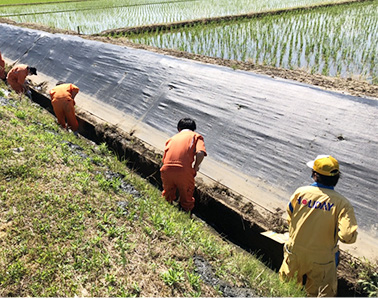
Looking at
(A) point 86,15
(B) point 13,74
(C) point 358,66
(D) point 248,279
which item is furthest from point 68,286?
(A) point 86,15

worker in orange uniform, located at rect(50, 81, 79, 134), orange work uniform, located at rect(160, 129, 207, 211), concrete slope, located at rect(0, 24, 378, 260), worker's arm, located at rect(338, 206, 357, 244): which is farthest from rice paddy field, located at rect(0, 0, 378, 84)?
worker's arm, located at rect(338, 206, 357, 244)

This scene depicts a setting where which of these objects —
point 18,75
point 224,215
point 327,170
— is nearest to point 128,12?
point 18,75

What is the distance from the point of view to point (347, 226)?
7.26 feet

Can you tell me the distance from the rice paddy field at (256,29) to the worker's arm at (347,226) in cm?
521

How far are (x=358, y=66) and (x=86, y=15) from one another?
49.4ft

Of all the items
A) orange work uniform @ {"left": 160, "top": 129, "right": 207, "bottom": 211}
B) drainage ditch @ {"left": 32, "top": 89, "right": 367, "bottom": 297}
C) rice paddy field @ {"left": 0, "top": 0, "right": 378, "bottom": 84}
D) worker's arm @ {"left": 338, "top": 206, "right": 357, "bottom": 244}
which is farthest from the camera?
rice paddy field @ {"left": 0, "top": 0, "right": 378, "bottom": 84}

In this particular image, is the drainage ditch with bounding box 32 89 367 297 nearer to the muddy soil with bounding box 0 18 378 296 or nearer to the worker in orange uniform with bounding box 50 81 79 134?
the muddy soil with bounding box 0 18 378 296

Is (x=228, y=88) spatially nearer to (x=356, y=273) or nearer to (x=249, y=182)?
(x=249, y=182)

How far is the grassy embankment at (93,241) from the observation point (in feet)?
7.32

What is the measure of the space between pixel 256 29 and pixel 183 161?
30.5 feet

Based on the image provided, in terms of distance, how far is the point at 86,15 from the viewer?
16.9 m

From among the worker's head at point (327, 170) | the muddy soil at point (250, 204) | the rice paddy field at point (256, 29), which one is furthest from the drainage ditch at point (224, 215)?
the rice paddy field at point (256, 29)

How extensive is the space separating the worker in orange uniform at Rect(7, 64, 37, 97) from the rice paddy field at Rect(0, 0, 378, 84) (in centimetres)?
488

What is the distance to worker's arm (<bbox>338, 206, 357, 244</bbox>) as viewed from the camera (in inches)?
86.0
